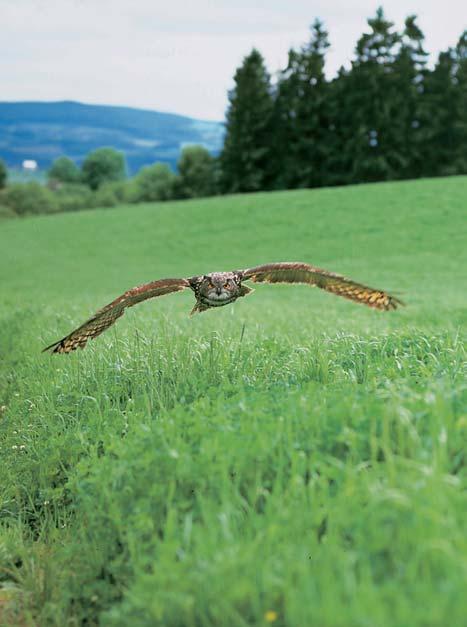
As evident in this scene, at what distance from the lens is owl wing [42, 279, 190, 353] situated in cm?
689

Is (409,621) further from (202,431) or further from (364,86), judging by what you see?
(364,86)

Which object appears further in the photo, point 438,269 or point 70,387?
point 438,269

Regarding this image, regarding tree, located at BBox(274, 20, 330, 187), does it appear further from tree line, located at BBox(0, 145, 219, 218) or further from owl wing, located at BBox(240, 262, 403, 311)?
owl wing, located at BBox(240, 262, 403, 311)

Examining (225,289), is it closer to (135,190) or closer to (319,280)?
(319,280)

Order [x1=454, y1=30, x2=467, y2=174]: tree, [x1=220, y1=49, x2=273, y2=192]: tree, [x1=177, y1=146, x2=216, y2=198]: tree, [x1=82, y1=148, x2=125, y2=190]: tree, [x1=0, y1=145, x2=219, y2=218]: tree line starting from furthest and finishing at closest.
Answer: [x1=82, y1=148, x2=125, y2=190]: tree → [x1=0, y1=145, x2=219, y2=218]: tree line → [x1=177, y1=146, x2=216, y2=198]: tree → [x1=220, y1=49, x2=273, y2=192]: tree → [x1=454, y1=30, x2=467, y2=174]: tree

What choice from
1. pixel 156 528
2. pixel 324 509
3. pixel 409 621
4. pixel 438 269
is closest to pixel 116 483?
pixel 156 528

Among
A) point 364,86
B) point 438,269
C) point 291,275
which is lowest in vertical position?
point 438,269

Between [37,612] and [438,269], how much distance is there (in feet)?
89.9

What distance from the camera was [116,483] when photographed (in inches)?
208

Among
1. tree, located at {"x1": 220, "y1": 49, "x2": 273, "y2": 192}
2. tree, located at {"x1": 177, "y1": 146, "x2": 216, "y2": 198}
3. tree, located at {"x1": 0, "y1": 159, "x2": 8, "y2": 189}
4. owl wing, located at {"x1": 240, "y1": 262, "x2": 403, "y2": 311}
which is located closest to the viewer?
owl wing, located at {"x1": 240, "y1": 262, "x2": 403, "y2": 311}

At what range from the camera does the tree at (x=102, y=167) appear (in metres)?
140

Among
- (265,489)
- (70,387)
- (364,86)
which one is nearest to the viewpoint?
(265,489)

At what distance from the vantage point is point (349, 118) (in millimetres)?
71562

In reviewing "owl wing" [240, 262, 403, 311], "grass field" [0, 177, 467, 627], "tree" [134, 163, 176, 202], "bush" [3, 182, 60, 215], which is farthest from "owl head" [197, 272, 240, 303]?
"bush" [3, 182, 60, 215]
